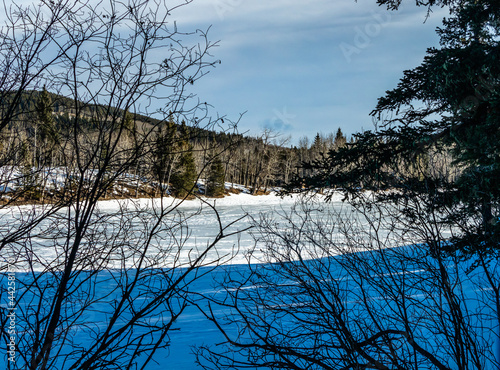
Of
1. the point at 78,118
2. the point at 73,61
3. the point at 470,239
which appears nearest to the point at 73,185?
the point at 78,118

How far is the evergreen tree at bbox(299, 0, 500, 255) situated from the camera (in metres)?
5.94

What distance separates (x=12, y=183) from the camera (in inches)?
122

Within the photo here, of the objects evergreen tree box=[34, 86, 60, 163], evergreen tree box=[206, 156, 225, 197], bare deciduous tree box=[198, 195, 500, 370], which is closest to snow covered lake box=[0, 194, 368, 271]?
evergreen tree box=[206, 156, 225, 197]

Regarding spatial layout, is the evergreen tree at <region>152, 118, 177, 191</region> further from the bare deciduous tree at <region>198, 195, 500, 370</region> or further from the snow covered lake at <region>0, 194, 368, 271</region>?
the bare deciduous tree at <region>198, 195, 500, 370</region>

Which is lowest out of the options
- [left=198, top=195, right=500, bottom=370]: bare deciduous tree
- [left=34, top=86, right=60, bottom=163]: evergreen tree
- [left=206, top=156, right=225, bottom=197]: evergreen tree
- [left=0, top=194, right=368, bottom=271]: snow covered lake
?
[left=198, top=195, right=500, bottom=370]: bare deciduous tree

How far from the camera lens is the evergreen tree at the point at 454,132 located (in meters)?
5.94

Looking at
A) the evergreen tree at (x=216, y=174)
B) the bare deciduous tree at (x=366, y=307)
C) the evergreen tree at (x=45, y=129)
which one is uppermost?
the evergreen tree at (x=45, y=129)

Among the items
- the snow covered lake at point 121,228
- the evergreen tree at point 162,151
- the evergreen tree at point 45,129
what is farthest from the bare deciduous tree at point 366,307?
the evergreen tree at point 45,129

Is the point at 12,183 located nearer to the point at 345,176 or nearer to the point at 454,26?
the point at 345,176

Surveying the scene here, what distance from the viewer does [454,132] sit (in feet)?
21.1

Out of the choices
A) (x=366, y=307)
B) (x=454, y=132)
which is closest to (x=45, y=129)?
(x=366, y=307)

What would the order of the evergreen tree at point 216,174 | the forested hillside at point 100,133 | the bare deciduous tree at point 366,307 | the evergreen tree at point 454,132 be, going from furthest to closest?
the evergreen tree at point 454,132, the bare deciduous tree at point 366,307, the evergreen tree at point 216,174, the forested hillside at point 100,133

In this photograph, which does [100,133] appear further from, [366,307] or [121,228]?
[366,307]

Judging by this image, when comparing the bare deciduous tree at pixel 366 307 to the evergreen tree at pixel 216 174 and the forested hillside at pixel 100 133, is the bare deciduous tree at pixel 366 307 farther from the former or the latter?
the forested hillside at pixel 100 133
